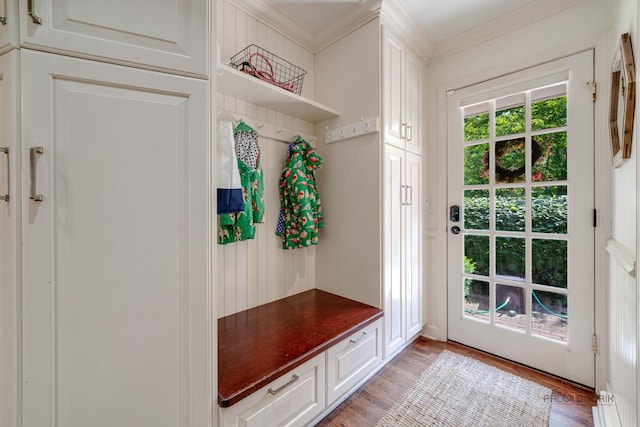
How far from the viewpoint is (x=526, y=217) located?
178 centimetres

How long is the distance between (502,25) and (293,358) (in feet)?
8.18

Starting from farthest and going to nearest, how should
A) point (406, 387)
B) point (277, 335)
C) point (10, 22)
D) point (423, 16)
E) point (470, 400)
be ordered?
point (423, 16) < point (406, 387) < point (470, 400) < point (277, 335) < point (10, 22)

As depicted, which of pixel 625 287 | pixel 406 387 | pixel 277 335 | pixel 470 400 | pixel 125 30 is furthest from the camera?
pixel 406 387

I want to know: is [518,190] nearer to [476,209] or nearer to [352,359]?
[476,209]

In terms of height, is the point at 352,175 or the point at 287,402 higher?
the point at 352,175

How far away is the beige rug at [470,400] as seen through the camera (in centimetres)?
134

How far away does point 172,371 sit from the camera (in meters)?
0.86

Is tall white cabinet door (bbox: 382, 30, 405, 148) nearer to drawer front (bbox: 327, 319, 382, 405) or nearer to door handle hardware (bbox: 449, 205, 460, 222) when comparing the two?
door handle hardware (bbox: 449, 205, 460, 222)

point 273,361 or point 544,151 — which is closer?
point 273,361

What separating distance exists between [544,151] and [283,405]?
215cm

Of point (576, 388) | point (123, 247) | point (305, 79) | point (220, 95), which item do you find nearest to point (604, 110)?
point (576, 388)

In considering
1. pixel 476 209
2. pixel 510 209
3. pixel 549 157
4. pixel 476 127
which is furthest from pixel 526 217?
pixel 476 127

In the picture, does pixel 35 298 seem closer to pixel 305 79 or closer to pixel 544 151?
pixel 305 79

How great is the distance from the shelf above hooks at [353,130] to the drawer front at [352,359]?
1.23 metres
